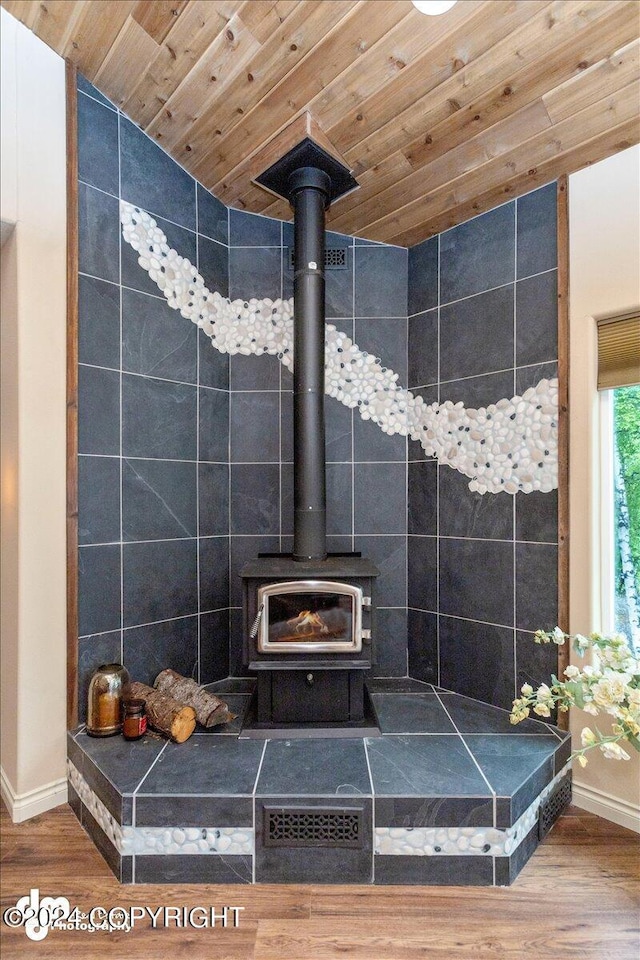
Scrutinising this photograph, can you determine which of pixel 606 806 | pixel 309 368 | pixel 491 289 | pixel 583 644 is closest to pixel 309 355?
pixel 309 368

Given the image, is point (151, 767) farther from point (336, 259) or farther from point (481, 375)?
point (336, 259)

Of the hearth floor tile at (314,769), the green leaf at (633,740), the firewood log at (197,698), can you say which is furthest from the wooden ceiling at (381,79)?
the hearth floor tile at (314,769)

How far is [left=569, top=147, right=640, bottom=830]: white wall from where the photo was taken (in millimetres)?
1892

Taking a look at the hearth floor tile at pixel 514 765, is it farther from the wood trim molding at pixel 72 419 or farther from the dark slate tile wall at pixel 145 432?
the wood trim molding at pixel 72 419

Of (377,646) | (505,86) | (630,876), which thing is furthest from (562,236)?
(630,876)

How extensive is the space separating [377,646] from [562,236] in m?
2.10

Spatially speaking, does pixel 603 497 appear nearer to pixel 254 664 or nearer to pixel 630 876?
pixel 630 876

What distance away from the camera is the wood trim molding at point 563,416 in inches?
82.4

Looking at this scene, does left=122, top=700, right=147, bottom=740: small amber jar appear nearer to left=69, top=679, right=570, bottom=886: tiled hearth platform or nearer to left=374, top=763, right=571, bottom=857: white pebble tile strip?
left=69, top=679, right=570, bottom=886: tiled hearth platform

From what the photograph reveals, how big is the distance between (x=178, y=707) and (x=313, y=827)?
26.7 inches

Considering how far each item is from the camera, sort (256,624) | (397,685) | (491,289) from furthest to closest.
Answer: (397,685) → (491,289) → (256,624)

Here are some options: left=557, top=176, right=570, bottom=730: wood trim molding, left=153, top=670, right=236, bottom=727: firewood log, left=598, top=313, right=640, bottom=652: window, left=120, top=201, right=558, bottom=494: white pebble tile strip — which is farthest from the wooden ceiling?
left=153, top=670, right=236, bottom=727: firewood log

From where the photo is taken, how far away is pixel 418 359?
265cm

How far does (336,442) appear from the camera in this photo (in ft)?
8.75
